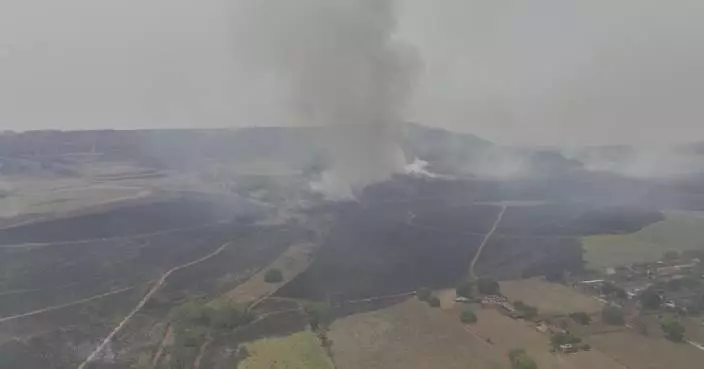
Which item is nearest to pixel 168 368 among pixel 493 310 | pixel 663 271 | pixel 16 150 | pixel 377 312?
pixel 377 312

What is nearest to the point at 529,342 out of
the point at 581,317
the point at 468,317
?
the point at 468,317

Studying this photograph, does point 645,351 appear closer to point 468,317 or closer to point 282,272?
point 468,317

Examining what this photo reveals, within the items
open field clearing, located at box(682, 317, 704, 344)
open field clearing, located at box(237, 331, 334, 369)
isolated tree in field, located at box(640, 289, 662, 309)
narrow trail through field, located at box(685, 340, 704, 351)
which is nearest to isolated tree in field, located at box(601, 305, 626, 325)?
isolated tree in field, located at box(640, 289, 662, 309)

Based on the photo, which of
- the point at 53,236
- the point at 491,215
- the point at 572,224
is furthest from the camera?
the point at 491,215

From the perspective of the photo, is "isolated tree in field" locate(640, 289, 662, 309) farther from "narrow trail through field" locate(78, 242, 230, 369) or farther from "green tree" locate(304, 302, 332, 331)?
"narrow trail through field" locate(78, 242, 230, 369)

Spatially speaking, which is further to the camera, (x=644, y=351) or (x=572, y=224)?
(x=572, y=224)

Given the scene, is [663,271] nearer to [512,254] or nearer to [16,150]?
[512,254]
